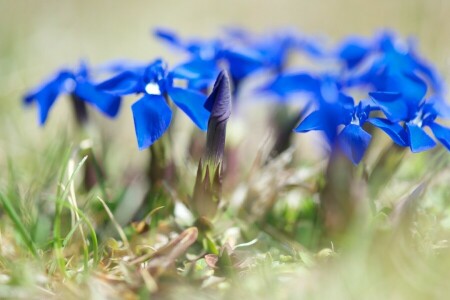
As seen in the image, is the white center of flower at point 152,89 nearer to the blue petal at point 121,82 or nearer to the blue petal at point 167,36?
the blue petal at point 121,82

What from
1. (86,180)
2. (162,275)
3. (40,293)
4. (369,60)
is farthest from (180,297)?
(369,60)

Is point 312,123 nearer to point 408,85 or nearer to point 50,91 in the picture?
point 408,85

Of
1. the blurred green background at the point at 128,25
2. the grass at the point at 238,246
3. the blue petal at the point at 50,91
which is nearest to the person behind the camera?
the grass at the point at 238,246

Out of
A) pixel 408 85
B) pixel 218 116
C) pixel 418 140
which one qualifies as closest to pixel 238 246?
pixel 218 116

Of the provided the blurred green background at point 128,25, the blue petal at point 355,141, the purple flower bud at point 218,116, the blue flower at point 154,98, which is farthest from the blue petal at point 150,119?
the blurred green background at point 128,25

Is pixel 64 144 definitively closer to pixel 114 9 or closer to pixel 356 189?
pixel 356 189

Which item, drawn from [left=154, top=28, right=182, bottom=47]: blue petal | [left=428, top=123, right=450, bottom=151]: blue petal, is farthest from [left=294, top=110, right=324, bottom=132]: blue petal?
[left=154, top=28, right=182, bottom=47]: blue petal
